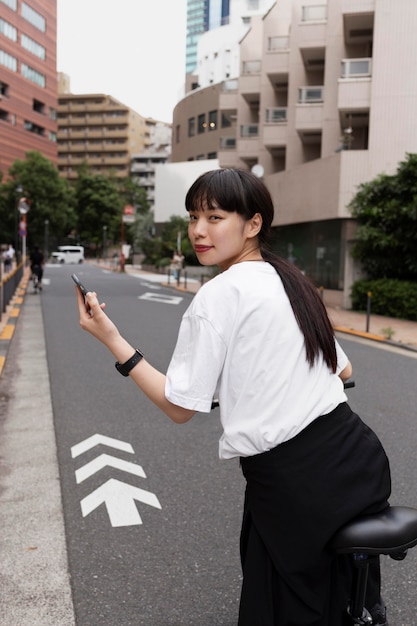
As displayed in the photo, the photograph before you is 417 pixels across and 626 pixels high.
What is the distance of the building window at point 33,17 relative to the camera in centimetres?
8069

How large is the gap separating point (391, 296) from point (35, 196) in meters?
58.0

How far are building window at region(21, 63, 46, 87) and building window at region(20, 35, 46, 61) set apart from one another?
2289 millimetres

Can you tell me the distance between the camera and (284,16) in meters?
31.5

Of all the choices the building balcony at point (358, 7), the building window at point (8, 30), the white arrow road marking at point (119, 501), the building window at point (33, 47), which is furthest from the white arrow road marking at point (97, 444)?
the building window at point (33, 47)

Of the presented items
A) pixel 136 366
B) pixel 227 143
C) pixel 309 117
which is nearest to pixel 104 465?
pixel 136 366

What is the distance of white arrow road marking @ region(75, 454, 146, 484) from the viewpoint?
4.84m

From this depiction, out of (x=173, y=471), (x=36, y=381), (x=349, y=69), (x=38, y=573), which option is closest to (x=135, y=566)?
(x=38, y=573)

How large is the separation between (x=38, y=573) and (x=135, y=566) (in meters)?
0.50

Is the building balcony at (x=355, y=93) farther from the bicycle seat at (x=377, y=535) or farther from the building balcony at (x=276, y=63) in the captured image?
the bicycle seat at (x=377, y=535)

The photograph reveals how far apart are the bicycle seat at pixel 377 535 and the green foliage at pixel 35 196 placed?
233 feet

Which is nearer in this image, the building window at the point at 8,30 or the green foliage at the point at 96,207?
the building window at the point at 8,30

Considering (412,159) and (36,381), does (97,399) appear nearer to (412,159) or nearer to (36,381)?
(36,381)

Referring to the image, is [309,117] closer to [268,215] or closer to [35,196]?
[268,215]

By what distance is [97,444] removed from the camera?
5633mm
